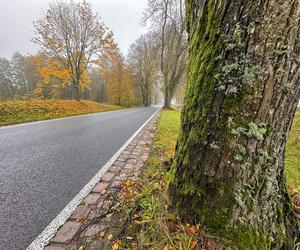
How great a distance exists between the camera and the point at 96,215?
1754 mm

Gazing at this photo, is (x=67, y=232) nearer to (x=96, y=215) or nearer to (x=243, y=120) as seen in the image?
(x=96, y=215)

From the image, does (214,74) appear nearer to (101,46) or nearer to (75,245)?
(75,245)

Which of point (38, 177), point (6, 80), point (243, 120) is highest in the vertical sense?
point (6, 80)

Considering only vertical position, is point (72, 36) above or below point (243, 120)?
above

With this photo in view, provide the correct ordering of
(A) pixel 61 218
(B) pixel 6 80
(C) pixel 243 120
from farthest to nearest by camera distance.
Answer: (B) pixel 6 80
(A) pixel 61 218
(C) pixel 243 120

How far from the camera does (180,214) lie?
1366mm

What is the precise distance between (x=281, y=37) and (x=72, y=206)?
2.33m

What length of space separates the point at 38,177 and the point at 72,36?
1699cm

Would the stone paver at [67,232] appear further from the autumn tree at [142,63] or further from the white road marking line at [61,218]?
the autumn tree at [142,63]

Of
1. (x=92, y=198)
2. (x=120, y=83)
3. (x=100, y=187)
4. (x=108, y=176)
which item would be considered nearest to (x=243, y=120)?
(x=92, y=198)

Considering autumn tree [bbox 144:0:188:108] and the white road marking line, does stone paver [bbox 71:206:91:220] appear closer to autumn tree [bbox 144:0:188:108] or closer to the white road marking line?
the white road marking line

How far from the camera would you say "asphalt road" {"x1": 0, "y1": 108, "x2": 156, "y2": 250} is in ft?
5.41

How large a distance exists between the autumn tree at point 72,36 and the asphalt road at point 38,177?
45.3 ft

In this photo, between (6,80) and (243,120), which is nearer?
(243,120)
